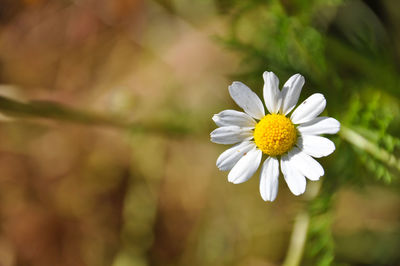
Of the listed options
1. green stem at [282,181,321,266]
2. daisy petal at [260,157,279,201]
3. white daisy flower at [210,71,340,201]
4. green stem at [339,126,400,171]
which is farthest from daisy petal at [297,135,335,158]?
green stem at [282,181,321,266]

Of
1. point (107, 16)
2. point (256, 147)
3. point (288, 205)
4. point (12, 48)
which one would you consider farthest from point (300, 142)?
point (12, 48)

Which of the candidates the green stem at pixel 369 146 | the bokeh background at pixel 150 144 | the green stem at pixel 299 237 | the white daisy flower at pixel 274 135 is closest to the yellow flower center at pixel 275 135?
the white daisy flower at pixel 274 135

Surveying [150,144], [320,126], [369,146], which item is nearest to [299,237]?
[369,146]

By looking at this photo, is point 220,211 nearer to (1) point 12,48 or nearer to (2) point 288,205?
(2) point 288,205

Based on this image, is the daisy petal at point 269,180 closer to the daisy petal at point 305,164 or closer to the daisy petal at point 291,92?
the daisy petal at point 305,164

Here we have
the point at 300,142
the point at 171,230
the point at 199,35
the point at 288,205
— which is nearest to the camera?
the point at 300,142

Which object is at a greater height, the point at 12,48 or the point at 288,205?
the point at 12,48

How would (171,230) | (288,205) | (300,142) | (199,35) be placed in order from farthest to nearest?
(199,35) → (171,230) → (288,205) → (300,142)

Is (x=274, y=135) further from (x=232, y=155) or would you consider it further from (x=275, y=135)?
(x=232, y=155)
